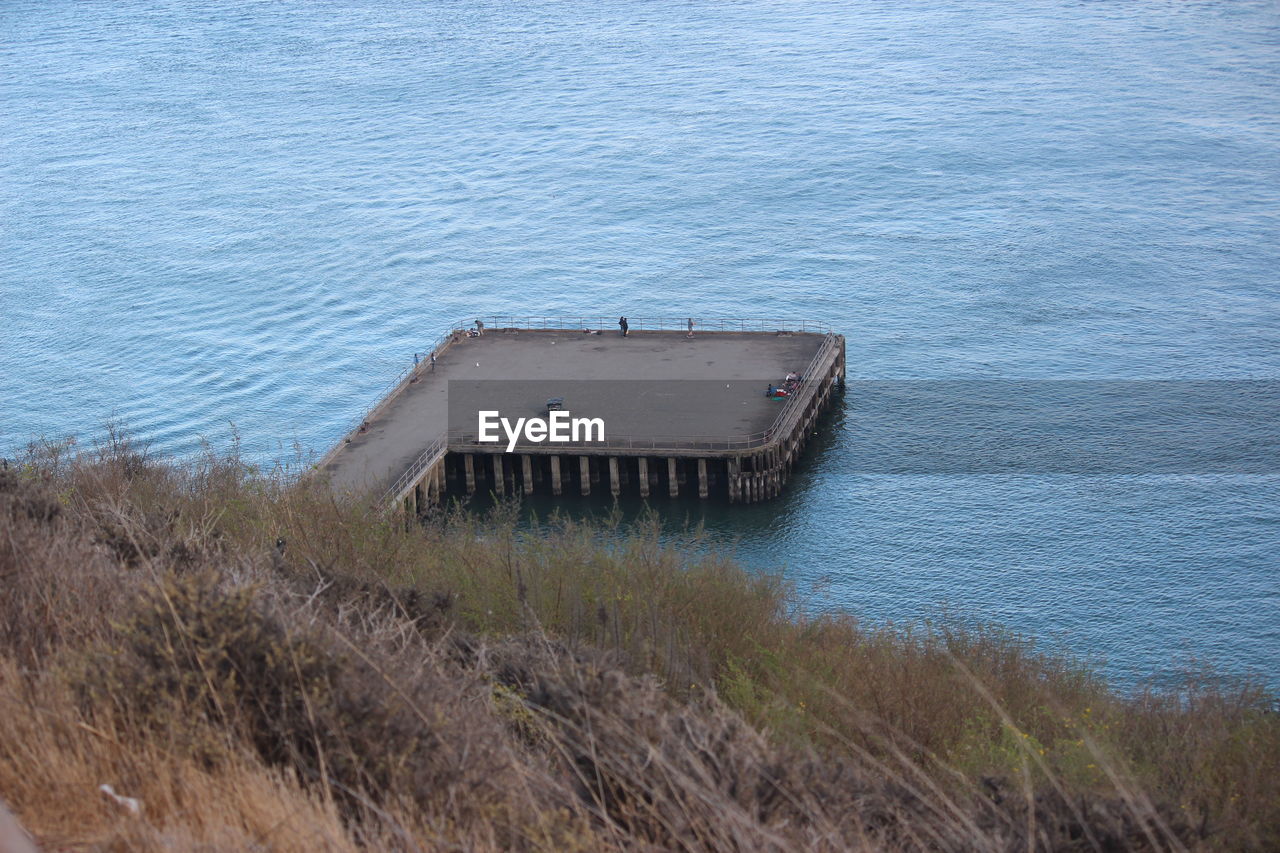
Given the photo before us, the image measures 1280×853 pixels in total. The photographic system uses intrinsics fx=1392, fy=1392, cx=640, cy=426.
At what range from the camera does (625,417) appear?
73062 millimetres

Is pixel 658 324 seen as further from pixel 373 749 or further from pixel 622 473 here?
pixel 373 749

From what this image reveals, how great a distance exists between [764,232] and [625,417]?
3513 cm

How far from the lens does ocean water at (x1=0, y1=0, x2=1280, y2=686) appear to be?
6319cm

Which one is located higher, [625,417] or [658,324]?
[658,324]

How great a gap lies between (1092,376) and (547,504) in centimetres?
3298

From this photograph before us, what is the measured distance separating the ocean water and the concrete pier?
2397 millimetres

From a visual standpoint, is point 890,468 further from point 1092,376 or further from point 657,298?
point 657,298

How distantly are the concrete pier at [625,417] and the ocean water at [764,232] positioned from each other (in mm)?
2397

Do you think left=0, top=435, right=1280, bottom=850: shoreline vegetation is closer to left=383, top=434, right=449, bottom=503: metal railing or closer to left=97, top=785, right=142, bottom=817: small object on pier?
left=97, top=785, right=142, bottom=817: small object on pier

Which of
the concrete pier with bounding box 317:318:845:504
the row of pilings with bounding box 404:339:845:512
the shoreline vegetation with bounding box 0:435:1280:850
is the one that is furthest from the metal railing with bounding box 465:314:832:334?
the shoreline vegetation with bounding box 0:435:1280:850

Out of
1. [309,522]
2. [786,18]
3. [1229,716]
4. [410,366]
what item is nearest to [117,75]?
[786,18]

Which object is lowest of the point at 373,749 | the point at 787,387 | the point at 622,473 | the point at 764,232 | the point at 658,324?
the point at 622,473

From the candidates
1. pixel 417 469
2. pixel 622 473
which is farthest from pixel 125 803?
pixel 622 473

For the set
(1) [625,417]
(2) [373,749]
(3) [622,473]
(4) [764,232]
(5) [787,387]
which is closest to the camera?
(2) [373,749]
